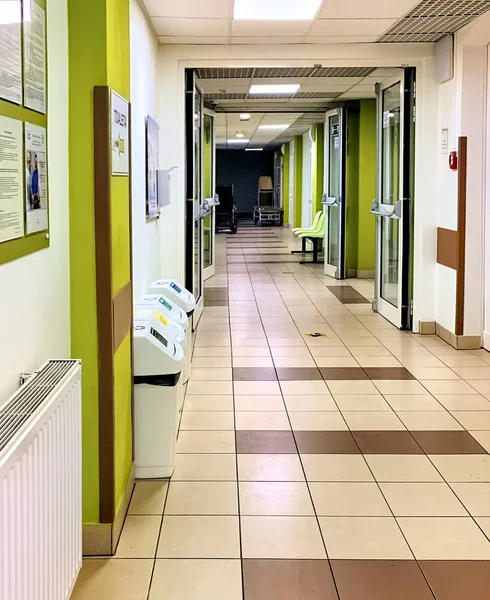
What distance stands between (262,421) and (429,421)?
1.01 metres

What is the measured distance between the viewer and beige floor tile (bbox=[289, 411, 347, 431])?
425 centimetres

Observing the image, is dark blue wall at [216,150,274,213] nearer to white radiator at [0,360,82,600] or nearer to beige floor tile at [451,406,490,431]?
beige floor tile at [451,406,490,431]

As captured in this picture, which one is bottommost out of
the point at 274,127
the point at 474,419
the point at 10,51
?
the point at 474,419

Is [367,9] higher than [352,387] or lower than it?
higher

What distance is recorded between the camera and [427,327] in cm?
691

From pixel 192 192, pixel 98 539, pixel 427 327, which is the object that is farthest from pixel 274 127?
pixel 98 539

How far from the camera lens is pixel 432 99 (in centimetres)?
668

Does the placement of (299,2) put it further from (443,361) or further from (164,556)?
(164,556)

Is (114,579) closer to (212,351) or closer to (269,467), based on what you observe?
(269,467)

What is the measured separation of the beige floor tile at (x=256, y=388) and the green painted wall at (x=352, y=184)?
594 cm

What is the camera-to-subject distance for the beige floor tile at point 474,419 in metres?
4.27

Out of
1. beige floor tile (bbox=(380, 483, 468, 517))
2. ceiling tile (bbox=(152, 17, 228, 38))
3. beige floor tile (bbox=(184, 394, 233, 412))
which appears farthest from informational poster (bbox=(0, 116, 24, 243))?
ceiling tile (bbox=(152, 17, 228, 38))

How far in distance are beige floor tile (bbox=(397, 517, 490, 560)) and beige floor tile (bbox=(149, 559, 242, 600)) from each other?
0.73 meters

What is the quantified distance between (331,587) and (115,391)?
1.14 meters
